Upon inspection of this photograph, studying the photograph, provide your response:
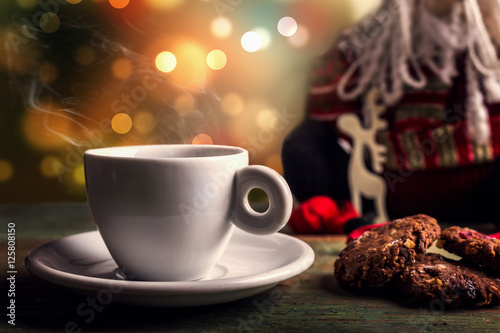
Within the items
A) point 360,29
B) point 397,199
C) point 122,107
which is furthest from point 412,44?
point 122,107

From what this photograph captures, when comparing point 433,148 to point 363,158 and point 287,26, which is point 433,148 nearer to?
point 363,158

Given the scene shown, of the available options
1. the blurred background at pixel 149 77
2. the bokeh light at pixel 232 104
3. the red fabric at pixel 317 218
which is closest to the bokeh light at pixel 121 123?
the blurred background at pixel 149 77

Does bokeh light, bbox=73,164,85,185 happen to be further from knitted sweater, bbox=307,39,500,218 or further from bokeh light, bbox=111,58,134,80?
knitted sweater, bbox=307,39,500,218

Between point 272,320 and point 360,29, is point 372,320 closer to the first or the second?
point 272,320

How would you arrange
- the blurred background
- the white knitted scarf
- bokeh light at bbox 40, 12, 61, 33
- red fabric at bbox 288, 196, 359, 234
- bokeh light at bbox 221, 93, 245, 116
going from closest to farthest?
red fabric at bbox 288, 196, 359, 234 < the white knitted scarf < bokeh light at bbox 40, 12, 61, 33 < the blurred background < bokeh light at bbox 221, 93, 245, 116

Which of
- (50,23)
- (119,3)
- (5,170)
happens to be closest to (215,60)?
(119,3)

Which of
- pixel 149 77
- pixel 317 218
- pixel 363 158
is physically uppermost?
pixel 149 77

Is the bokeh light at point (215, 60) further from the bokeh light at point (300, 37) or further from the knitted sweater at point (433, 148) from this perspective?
the knitted sweater at point (433, 148)

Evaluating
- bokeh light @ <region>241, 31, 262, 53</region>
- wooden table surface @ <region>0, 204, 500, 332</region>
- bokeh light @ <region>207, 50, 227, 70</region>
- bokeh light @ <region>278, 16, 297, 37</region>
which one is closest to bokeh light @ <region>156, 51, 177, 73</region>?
bokeh light @ <region>207, 50, 227, 70</region>
